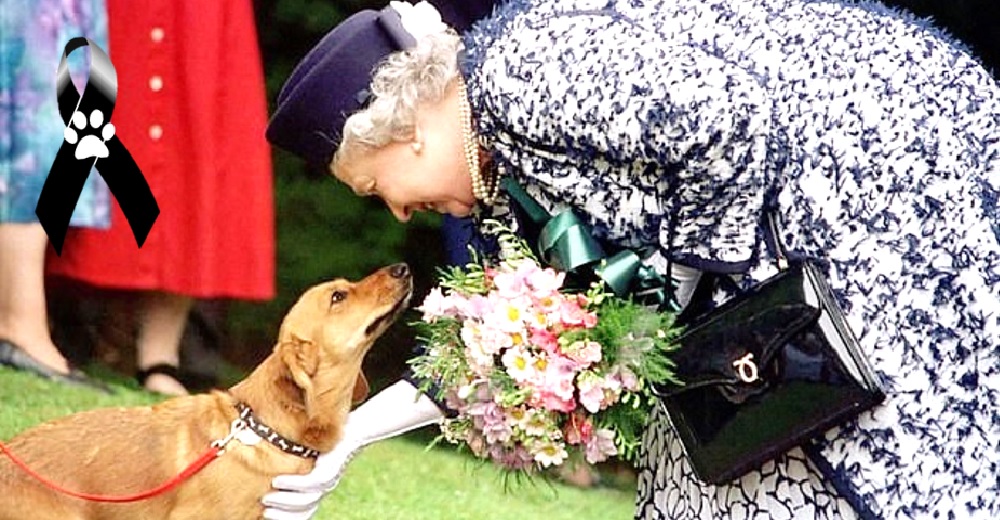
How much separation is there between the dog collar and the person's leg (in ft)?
0.64

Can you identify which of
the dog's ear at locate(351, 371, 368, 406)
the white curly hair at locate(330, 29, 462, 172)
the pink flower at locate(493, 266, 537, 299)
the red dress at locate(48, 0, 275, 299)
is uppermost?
the white curly hair at locate(330, 29, 462, 172)

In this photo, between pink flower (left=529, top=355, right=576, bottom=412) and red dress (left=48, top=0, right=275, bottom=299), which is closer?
pink flower (left=529, top=355, right=576, bottom=412)

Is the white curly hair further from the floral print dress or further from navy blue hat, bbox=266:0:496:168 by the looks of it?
the floral print dress

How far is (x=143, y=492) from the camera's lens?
87.6 inches

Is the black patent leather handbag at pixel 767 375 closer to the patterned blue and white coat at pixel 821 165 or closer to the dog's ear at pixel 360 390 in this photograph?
the patterned blue and white coat at pixel 821 165

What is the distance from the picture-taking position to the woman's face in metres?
1.50

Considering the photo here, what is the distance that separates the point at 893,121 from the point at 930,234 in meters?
0.11

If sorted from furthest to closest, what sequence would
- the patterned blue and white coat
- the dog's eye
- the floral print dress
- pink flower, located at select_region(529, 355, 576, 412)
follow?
the dog's eye, the floral print dress, pink flower, located at select_region(529, 355, 576, 412), the patterned blue and white coat

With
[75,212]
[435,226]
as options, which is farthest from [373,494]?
[75,212]

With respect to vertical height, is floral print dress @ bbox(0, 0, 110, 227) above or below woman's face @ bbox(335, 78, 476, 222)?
below

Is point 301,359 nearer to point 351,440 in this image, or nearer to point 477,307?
point 351,440

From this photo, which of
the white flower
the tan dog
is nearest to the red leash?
the tan dog

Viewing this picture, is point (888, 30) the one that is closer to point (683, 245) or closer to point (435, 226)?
point (683, 245)

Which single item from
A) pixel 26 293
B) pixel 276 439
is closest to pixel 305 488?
pixel 276 439
